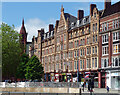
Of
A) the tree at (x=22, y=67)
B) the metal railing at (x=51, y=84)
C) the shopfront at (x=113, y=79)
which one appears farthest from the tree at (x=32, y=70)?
the metal railing at (x=51, y=84)

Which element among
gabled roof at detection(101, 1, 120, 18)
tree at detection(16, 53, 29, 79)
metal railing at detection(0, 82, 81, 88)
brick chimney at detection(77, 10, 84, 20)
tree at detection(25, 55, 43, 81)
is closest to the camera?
metal railing at detection(0, 82, 81, 88)

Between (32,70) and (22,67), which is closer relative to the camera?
(32,70)

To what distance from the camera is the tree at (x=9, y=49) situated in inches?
3515

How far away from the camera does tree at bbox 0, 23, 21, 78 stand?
89.3 meters

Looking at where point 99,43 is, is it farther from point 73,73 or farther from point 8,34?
point 8,34

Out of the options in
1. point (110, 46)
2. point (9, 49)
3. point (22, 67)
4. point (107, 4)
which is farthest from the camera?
point (22, 67)

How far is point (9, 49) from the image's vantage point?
295 ft

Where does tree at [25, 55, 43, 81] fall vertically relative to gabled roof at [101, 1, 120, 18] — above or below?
below

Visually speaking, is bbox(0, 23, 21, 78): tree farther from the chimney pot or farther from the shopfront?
the shopfront

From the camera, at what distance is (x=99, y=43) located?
3159 inches

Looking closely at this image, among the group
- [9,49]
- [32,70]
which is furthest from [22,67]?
[9,49]

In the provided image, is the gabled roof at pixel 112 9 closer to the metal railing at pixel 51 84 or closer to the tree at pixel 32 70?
the tree at pixel 32 70

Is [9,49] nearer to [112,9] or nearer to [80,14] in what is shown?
[80,14]

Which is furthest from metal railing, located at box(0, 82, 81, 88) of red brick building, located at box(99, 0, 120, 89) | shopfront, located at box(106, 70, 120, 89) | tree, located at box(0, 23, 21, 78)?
tree, located at box(0, 23, 21, 78)
